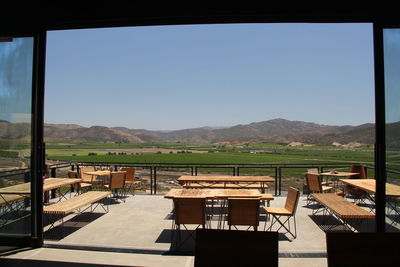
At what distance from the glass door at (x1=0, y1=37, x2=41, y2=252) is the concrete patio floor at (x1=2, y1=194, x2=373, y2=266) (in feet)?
1.43

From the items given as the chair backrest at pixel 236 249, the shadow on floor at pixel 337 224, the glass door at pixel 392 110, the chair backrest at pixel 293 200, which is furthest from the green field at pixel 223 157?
the chair backrest at pixel 236 249

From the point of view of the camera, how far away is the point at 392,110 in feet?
10.3

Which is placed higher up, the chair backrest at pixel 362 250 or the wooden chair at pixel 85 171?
the chair backrest at pixel 362 250

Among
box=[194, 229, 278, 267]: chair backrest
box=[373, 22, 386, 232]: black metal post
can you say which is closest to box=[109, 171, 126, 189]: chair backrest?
box=[373, 22, 386, 232]: black metal post

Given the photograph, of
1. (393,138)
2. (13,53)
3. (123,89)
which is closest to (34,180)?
(13,53)

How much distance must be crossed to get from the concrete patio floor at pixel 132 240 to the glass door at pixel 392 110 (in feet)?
3.89

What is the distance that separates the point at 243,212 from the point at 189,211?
0.78 metres

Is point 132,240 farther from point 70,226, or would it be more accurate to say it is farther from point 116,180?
point 116,180

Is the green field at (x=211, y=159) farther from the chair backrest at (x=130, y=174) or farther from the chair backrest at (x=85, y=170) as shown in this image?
the chair backrest at (x=130, y=174)

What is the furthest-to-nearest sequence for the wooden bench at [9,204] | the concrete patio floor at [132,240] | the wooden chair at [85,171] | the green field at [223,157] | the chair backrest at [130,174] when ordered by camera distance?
the green field at [223,157], the chair backrest at [130,174], the wooden chair at [85,171], the wooden bench at [9,204], the concrete patio floor at [132,240]

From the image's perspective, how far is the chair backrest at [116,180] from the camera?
23.1 ft

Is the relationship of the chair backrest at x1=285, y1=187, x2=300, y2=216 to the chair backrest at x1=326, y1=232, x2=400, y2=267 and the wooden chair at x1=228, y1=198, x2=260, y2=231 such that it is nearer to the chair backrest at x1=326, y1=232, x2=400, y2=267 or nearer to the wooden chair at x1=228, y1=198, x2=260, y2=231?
the wooden chair at x1=228, y1=198, x2=260, y2=231

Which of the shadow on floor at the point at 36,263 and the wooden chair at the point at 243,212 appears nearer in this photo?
the shadow on floor at the point at 36,263

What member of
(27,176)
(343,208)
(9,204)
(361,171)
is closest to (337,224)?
(343,208)
